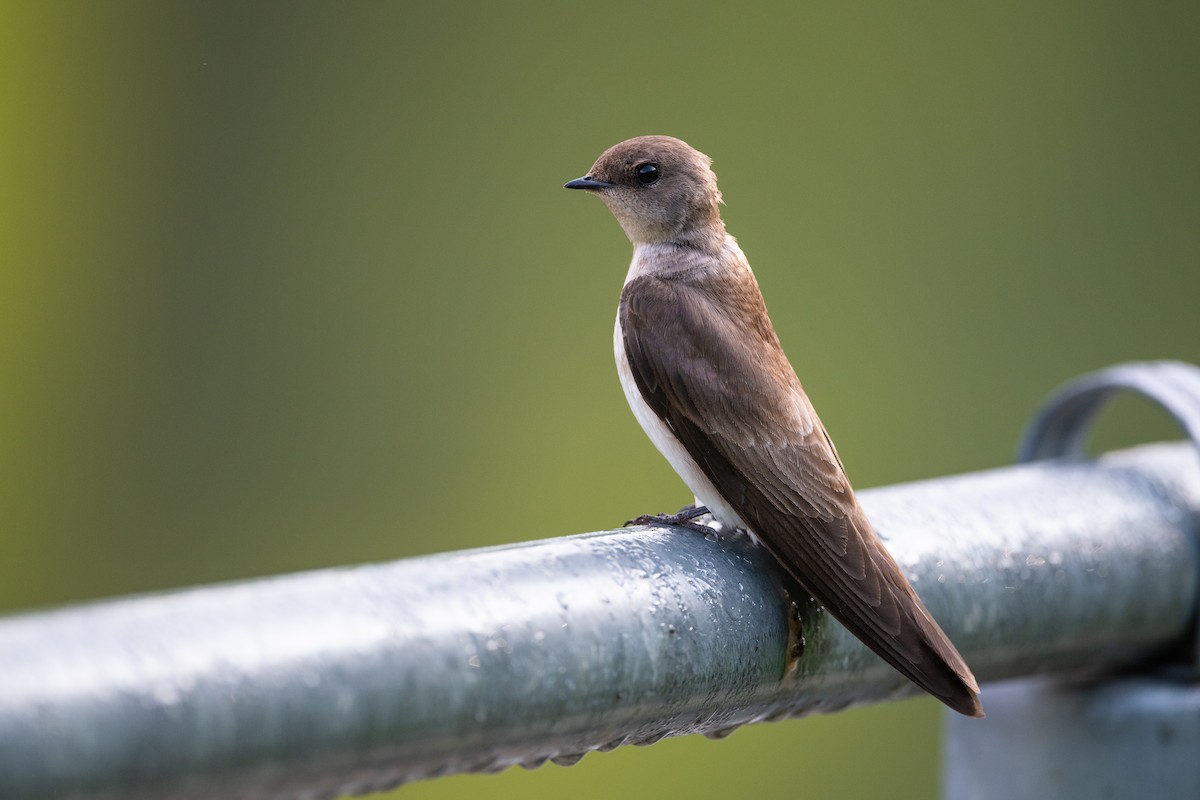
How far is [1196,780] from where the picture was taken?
1602 mm

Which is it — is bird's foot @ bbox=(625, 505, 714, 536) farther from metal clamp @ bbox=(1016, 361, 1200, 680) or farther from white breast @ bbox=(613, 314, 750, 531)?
metal clamp @ bbox=(1016, 361, 1200, 680)

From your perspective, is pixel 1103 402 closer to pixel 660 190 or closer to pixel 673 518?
pixel 673 518

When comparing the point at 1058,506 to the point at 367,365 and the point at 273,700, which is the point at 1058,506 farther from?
the point at 367,365

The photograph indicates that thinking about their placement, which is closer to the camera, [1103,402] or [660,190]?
[1103,402]

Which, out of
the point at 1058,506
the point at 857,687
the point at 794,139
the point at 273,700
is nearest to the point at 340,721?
the point at 273,700

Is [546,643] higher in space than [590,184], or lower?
lower

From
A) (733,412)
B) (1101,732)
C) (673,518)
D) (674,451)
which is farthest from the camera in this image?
(674,451)

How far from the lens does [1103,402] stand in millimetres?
1968

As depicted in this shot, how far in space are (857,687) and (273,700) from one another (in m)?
0.80

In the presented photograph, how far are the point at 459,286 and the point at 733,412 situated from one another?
2.36 metres

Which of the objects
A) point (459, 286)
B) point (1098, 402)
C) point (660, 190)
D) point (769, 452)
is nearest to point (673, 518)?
point (769, 452)

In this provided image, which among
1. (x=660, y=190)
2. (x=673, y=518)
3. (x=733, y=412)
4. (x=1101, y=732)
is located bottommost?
(x=1101, y=732)

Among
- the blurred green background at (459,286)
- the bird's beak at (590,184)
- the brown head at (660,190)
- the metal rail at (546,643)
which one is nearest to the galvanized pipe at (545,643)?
the metal rail at (546,643)

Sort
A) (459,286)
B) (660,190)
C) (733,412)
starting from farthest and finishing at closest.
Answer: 1. (459,286)
2. (660,190)
3. (733,412)
